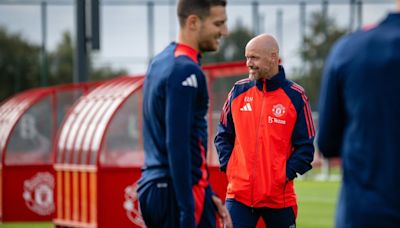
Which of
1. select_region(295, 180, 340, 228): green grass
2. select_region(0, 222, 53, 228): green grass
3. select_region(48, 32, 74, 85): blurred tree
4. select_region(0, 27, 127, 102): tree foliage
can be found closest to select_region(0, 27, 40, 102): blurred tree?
select_region(0, 27, 127, 102): tree foliage

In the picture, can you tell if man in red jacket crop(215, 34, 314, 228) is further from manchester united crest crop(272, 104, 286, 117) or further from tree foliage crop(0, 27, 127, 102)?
tree foliage crop(0, 27, 127, 102)

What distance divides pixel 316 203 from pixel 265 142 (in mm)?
14575

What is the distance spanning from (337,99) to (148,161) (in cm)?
122

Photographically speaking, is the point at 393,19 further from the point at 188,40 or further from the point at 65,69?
the point at 65,69

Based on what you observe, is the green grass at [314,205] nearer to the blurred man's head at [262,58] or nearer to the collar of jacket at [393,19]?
the blurred man's head at [262,58]

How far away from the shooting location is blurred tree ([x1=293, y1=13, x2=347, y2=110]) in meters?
37.2

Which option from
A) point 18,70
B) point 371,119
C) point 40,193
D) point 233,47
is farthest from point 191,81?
point 233,47

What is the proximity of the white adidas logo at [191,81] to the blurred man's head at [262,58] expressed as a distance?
283cm

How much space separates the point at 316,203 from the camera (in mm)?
22484

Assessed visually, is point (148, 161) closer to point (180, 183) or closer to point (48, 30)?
point (180, 183)

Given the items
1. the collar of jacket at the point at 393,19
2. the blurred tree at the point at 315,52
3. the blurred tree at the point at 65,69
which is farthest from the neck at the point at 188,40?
the blurred tree at the point at 65,69

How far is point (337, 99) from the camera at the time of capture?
4.79 metres

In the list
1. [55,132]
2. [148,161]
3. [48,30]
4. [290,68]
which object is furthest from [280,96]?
[48,30]

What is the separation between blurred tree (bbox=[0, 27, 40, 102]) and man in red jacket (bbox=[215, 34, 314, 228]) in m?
32.0
